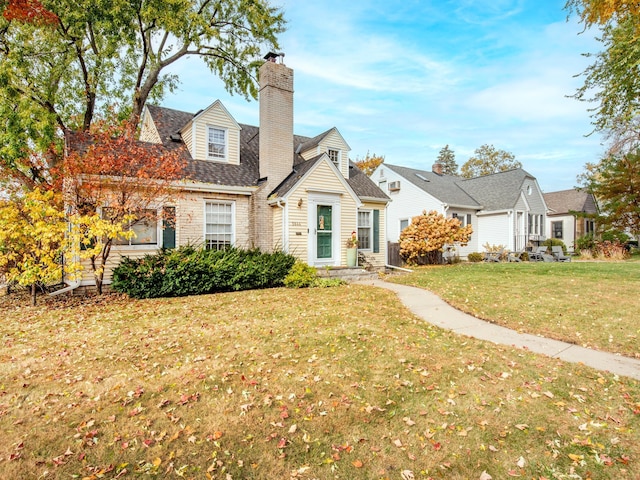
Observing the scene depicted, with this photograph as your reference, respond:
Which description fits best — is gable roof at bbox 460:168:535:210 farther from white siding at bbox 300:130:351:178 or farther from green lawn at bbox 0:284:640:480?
green lawn at bbox 0:284:640:480

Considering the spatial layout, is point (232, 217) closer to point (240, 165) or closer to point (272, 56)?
point (240, 165)

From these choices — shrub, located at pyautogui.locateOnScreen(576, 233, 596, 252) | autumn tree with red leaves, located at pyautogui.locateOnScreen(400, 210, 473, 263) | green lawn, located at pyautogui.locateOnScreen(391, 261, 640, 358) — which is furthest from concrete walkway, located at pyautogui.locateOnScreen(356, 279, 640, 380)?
shrub, located at pyautogui.locateOnScreen(576, 233, 596, 252)

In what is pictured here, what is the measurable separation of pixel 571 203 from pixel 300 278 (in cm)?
2944

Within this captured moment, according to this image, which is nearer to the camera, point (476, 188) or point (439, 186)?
point (439, 186)

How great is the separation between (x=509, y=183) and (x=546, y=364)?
2199cm

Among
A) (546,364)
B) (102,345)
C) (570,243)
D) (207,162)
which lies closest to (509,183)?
(570,243)

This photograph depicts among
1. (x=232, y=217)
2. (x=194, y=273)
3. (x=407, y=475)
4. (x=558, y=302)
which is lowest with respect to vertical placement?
(x=407, y=475)

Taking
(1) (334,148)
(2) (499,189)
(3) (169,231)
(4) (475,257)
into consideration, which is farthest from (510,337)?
(2) (499,189)

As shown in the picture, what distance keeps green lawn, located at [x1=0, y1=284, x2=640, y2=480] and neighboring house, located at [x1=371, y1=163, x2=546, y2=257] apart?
17258mm

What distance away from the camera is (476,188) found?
24703 millimetres

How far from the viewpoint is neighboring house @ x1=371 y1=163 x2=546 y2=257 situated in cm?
2152

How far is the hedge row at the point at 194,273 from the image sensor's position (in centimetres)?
895

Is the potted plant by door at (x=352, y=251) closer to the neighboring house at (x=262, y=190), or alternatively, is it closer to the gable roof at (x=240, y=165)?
the neighboring house at (x=262, y=190)

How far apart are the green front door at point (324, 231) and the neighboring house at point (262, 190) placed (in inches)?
1.5
